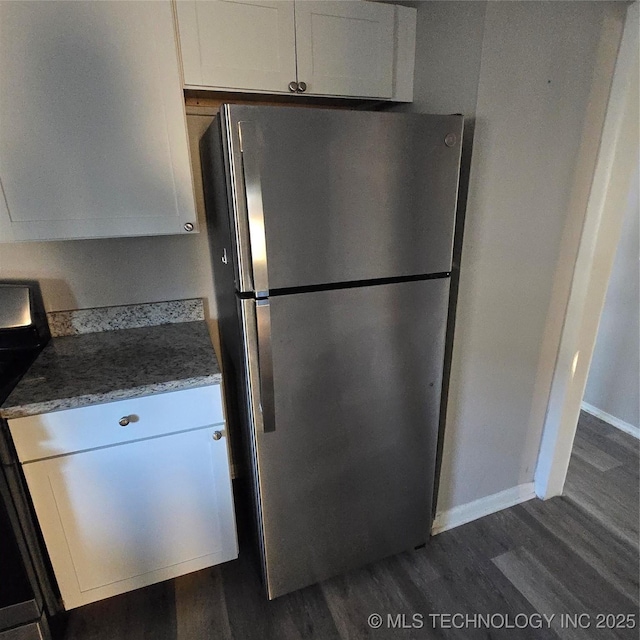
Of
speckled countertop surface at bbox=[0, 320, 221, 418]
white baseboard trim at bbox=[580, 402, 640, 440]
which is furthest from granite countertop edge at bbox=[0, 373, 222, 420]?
white baseboard trim at bbox=[580, 402, 640, 440]

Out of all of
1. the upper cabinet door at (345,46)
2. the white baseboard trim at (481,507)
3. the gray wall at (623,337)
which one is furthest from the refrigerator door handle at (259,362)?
the gray wall at (623,337)

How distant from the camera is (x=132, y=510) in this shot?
1.34m

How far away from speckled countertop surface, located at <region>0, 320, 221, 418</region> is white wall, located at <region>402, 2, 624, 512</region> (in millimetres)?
987

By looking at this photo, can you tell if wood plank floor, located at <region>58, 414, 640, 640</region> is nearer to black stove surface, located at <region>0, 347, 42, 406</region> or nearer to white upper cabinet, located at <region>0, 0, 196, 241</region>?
black stove surface, located at <region>0, 347, 42, 406</region>

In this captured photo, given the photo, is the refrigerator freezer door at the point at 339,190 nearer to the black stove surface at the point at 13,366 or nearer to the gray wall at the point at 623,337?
the black stove surface at the point at 13,366

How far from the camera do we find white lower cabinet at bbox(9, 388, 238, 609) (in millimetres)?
1241

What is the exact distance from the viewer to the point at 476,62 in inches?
48.8

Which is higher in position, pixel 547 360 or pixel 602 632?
pixel 547 360

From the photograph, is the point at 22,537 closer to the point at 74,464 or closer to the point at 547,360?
the point at 74,464

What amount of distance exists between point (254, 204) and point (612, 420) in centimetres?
280

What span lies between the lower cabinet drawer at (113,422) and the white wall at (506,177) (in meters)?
0.96

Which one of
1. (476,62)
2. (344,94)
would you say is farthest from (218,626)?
(476,62)

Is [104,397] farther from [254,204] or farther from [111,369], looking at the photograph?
[254,204]

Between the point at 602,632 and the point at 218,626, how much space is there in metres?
1.36
